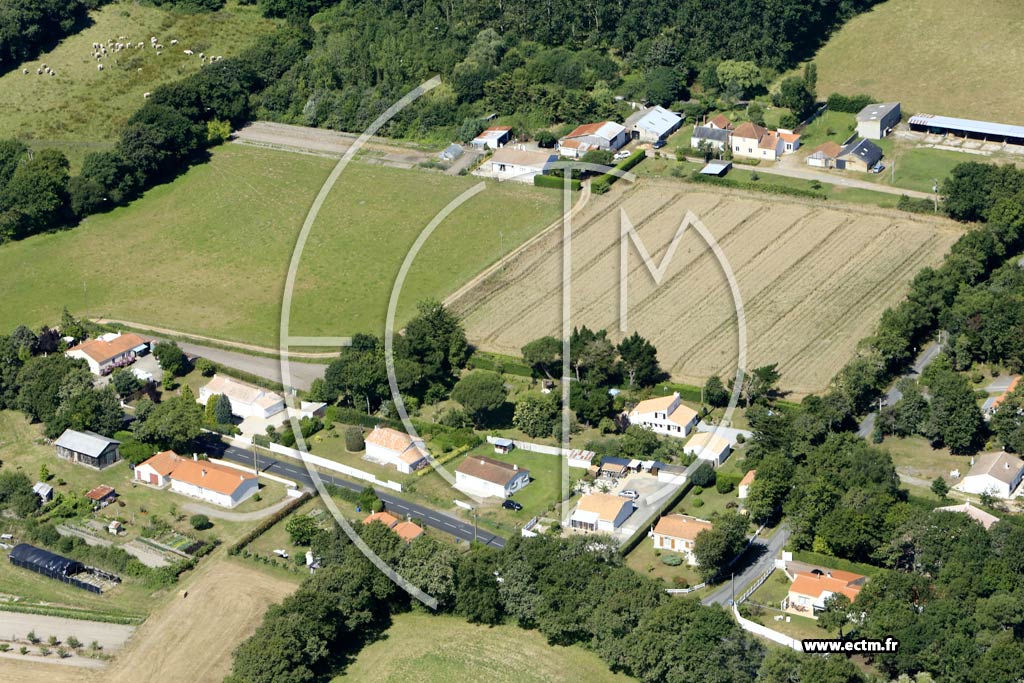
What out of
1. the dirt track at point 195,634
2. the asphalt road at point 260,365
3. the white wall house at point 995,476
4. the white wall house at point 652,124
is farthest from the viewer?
→ the white wall house at point 652,124

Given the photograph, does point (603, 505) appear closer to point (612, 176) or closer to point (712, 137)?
point (612, 176)

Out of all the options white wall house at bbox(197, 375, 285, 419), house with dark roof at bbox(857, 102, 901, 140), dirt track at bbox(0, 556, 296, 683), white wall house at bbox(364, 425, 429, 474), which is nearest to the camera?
dirt track at bbox(0, 556, 296, 683)

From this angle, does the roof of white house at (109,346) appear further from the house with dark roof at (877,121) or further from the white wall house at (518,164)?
the house with dark roof at (877,121)

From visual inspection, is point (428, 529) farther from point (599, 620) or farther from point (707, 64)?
point (707, 64)

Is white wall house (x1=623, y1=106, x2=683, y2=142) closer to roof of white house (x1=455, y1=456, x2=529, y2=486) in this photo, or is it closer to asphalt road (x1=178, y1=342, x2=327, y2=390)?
asphalt road (x1=178, y1=342, x2=327, y2=390)

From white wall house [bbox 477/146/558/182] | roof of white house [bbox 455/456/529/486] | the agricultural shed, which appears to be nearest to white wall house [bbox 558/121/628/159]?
white wall house [bbox 477/146/558/182]

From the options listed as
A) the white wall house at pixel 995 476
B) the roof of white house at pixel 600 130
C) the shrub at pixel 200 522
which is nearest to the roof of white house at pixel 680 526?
the white wall house at pixel 995 476
